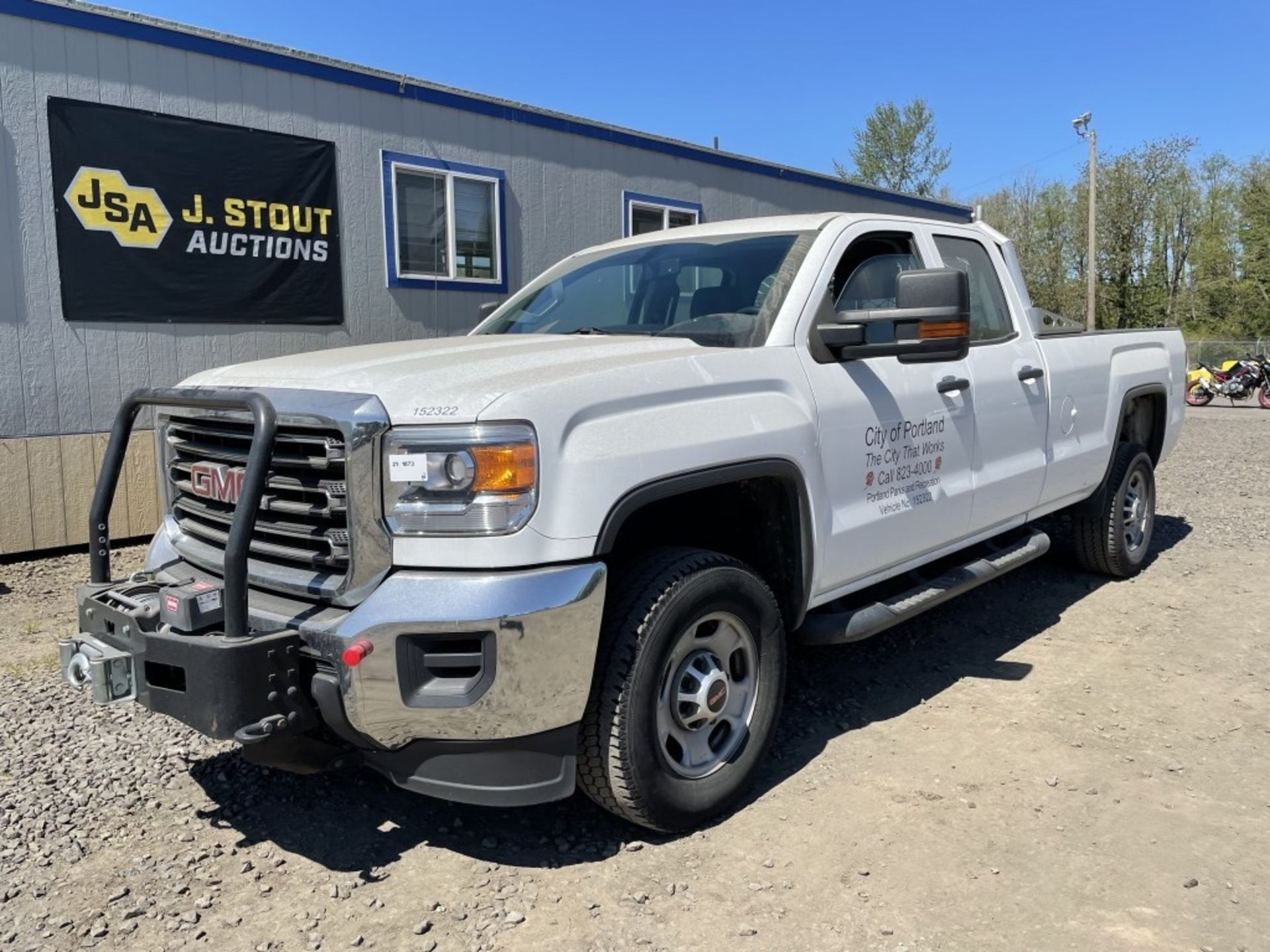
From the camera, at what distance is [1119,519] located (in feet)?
19.5

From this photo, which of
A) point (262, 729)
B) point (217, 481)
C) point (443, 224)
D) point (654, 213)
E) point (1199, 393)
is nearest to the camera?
point (262, 729)

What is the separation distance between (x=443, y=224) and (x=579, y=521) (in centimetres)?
705

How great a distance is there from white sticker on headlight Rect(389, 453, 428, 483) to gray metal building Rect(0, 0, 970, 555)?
5.60m

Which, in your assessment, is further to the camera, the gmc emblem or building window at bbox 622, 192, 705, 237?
building window at bbox 622, 192, 705, 237

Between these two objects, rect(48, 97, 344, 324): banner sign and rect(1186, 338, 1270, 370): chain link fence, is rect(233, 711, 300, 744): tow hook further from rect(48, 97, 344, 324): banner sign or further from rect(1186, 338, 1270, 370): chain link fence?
rect(1186, 338, 1270, 370): chain link fence

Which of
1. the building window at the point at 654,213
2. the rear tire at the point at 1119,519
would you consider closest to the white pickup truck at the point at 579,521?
the rear tire at the point at 1119,519

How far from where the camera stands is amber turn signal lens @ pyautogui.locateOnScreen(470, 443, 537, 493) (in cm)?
258

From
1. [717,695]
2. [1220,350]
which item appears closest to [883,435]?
[717,695]

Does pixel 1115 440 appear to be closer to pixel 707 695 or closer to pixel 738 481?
pixel 738 481

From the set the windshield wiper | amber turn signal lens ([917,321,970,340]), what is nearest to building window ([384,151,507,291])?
the windshield wiper

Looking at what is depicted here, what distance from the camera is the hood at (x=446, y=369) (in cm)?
263

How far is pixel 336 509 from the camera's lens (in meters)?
2.69

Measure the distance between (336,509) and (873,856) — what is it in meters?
1.90

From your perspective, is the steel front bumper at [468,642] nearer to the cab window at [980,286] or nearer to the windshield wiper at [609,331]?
the windshield wiper at [609,331]
